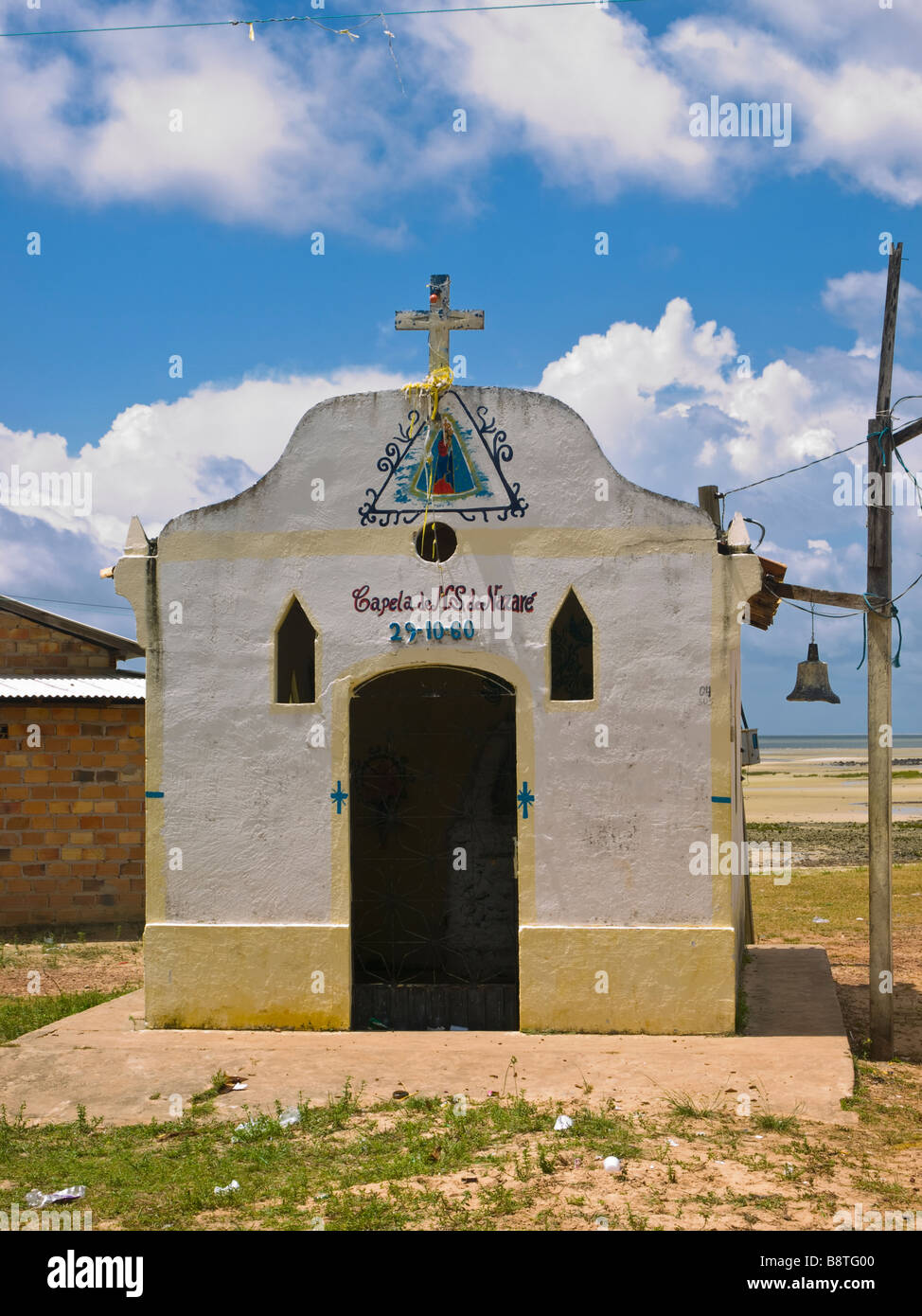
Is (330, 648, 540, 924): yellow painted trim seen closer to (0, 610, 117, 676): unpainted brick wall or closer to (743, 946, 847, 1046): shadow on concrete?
(743, 946, 847, 1046): shadow on concrete

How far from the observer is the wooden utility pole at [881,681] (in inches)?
382

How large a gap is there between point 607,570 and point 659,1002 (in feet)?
11.5

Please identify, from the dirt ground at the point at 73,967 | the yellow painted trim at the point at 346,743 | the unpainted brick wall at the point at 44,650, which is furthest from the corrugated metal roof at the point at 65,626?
the yellow painted trim at the point at 346,743

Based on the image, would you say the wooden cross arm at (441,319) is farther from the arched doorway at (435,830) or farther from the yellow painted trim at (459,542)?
the arched doorway at (435,830)

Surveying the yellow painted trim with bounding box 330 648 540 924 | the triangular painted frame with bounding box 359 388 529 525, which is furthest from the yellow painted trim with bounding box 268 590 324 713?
the triangular painted frame with bounding box 359 388 529 525

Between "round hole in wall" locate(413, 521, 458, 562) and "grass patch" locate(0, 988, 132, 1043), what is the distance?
545cm

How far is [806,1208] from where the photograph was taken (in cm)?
615

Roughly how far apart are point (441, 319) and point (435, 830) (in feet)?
17.0

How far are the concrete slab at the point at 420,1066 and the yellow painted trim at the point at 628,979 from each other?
15 centimetres

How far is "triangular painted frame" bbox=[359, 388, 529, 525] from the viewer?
10219 millimetres

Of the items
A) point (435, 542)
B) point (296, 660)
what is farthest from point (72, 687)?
point (435, 542)

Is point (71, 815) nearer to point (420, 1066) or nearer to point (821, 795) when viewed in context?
point (420, 1066)

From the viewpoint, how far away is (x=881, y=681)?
32.3 feet
